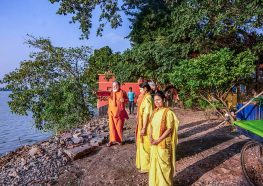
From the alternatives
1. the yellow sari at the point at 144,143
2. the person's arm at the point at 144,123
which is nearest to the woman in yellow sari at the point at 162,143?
the person's arm at the point at 144,123

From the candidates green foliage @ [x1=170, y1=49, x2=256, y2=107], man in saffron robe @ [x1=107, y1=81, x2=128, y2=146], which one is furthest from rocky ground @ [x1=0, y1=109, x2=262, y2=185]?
green foliage @ [x1=170, y1=49, x2=256, y2=107]

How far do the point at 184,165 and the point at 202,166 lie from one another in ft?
1.17

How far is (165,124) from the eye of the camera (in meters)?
5.06

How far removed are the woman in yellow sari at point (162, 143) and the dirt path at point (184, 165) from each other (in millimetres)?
748

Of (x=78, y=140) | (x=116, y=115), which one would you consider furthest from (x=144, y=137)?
(x=78, y=140)

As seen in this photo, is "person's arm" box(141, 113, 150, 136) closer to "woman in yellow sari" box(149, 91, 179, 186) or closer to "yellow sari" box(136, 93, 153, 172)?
"yellow sari" box(136, 93, 153, 172)

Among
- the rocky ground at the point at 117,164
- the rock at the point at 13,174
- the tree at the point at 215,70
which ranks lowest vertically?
the rock at the point at 13,174

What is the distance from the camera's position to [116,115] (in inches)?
332

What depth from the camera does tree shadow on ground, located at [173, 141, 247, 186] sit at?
19.1ft

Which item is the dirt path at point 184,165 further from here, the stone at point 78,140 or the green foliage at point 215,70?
the green foliage at point 215,70

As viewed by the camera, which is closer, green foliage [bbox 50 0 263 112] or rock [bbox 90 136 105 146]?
rock [bbox 90 136 105 146]

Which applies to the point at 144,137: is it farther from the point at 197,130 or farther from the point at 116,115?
the point at 197,130

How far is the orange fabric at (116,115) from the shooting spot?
329 inches

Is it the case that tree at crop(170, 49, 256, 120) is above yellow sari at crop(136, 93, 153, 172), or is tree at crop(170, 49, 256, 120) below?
above
